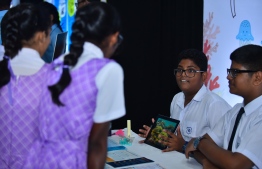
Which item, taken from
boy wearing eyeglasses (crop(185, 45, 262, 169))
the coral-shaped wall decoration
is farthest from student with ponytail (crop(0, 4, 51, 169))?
the coral-shaped wall decoration

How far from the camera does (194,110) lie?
2576 millimetres

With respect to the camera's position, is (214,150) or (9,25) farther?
(214,150)

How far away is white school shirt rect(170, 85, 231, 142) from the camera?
2428 millimetres

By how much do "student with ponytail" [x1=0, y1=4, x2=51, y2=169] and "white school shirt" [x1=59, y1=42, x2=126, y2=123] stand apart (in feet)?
0.79

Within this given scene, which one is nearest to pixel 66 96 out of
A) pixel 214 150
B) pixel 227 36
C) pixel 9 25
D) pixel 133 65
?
pixel 9 25

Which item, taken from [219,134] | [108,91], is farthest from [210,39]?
[108,91]

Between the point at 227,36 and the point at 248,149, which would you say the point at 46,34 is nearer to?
the point at 248,149

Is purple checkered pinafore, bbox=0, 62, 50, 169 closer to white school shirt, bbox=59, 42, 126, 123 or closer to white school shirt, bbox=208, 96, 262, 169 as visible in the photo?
white school shirt, bbox=59, 42, 126, 123

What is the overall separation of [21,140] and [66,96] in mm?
296

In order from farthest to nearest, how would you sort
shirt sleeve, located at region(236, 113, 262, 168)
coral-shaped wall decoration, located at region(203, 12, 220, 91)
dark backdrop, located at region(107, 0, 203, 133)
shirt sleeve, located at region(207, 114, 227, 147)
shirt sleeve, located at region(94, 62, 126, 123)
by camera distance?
coral-shaped wall decoration, located at region(203, 12, 220, 91), dark backdrop, located at region(107, 0, 203, 133), shirt sleeve, located at region(207, 114, 227, 147), shirt sleeve, located at region(236, 113, 262, 168), shirt sleeve, located at region(94, 62, 126, 123)

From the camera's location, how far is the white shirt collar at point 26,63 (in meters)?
1.19

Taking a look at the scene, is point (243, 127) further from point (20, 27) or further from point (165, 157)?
point (20, 27)

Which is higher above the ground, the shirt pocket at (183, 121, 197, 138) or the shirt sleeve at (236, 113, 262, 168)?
the shirt sleeve at (236, 113, 262, 168)

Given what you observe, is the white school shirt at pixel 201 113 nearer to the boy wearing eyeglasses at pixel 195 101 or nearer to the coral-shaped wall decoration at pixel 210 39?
the boy wearing eyeglasses at pixel 195 101
